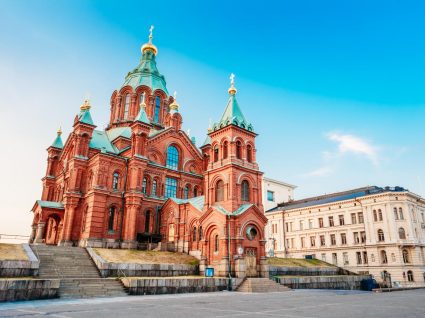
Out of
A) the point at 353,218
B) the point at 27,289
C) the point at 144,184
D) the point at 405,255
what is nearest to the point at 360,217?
the point at 353,218

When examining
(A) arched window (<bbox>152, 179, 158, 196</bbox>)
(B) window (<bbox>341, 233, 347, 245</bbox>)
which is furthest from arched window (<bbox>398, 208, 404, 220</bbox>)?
(A) arched window (<bbox>152, 179, 158, 196</bbox>)

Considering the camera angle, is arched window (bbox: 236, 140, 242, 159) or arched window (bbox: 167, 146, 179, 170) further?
arched window (bbox: 167, 146, 179, 170)

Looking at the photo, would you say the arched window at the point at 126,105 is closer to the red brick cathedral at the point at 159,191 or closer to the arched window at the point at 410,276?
the red brick cathedral at the point at 159,191

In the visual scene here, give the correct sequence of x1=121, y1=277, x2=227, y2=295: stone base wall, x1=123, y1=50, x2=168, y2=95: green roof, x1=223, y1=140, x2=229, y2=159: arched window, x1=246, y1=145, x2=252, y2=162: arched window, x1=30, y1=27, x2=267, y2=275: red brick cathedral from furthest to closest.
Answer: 1. x1=123, y1=50, x2=168, y2=95: green roof
2. x1=246, y1=145, x2=252, y2=162: arched window
3. x1=223, y1=140, x2=229, y2=159: arched window
4. x1=30, y1=27, x2=267, y2=275: red brick cathedral
5. x1=121, y1=277, x2=227, y2=295: stone base wall

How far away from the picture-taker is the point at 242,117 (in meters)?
35.0

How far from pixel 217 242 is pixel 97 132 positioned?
79.2ft

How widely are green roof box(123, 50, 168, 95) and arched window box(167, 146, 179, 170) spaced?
1202cm

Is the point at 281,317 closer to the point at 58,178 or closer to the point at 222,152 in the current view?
the point at 222,152

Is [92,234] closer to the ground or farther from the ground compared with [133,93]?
closer to the ground

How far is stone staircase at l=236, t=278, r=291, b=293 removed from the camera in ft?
83.9

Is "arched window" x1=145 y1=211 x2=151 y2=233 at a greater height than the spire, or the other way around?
the spire

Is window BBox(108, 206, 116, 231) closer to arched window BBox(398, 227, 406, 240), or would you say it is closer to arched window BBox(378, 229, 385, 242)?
arched window BBox(378, 229, 385, 242)

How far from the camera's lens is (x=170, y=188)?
42.9m

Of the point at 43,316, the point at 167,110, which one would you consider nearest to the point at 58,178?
the point at 167,110
